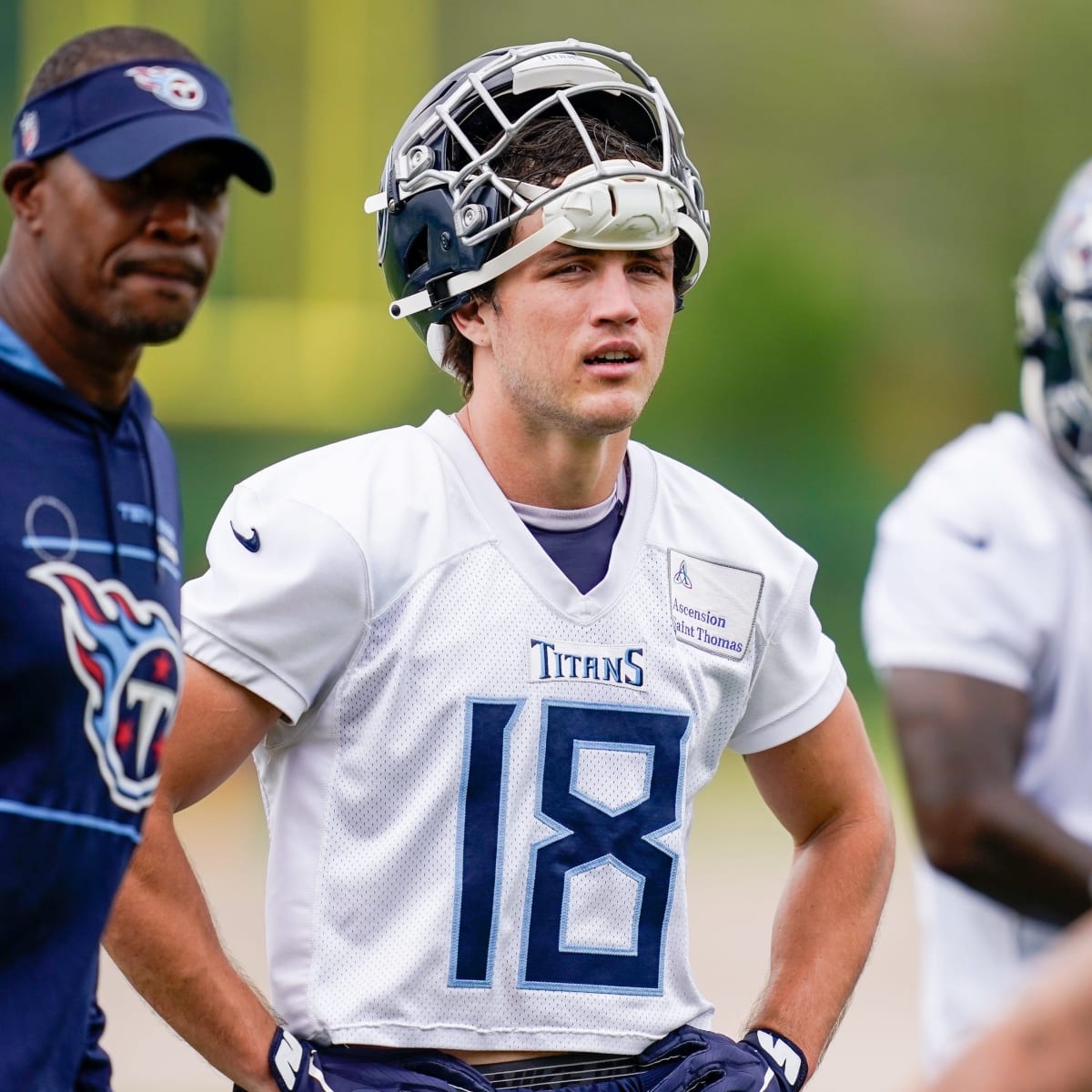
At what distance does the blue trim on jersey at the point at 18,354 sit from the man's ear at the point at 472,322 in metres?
1.12

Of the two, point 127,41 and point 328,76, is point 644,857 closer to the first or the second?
point 127,41

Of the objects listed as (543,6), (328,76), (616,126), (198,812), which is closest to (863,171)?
(543,6)

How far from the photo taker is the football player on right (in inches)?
117

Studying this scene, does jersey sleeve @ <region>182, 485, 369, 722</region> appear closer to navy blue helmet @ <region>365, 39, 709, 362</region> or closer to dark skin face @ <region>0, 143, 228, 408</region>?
navy blue helmet @ <region>365, 39, 709, 362</region>

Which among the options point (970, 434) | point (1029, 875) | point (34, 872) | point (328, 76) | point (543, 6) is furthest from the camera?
point (543, 6)

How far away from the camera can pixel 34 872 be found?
225cm

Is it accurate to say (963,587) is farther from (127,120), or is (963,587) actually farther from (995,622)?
(127,120)

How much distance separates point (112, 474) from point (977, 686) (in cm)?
132

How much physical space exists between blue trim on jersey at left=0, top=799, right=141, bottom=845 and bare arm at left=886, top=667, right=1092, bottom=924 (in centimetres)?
118

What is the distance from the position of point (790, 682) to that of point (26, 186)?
5.11ft

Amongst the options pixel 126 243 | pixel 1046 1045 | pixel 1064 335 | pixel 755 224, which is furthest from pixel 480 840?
pixel 755 224

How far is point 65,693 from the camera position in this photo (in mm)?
2240

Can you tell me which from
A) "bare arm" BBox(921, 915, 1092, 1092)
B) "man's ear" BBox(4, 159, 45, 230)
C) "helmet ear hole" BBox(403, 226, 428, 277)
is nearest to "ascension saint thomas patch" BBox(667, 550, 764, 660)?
"helmet ear hole" BBox(403, 226, 428, 277)

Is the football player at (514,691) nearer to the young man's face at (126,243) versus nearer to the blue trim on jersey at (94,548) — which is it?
the blue trim on jersey at (94,548)
